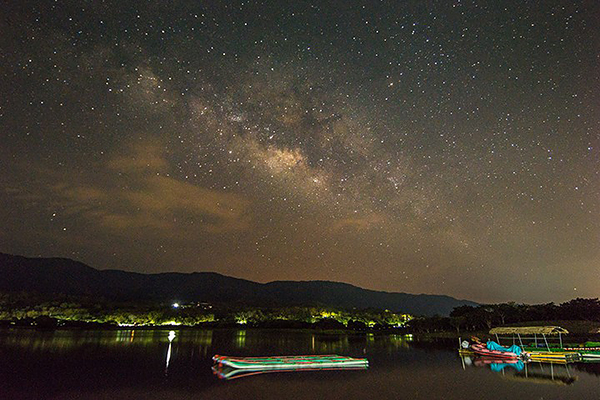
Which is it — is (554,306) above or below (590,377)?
above

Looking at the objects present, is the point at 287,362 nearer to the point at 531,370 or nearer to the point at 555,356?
the point at 531,370

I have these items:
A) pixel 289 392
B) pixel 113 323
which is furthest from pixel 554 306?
pixel 113 323

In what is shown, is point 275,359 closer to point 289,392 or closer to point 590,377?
point 289,392

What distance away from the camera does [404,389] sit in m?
21.8

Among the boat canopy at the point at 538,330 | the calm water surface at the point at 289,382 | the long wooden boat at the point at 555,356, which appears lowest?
the calm water surface at the point at 289,382

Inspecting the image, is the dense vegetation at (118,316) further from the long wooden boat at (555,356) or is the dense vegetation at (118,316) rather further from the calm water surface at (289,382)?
the long wooden boat at (555,356)

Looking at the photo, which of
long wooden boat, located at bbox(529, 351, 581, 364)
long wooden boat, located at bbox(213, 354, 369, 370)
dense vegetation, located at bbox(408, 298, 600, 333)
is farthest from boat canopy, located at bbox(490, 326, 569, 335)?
dense vegetation, located at bbox(408, 298, 600, 333)

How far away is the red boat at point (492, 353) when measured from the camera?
35.5 metres

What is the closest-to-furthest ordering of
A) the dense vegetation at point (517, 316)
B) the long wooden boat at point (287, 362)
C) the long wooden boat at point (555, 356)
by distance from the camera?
1. the long wooden boat at point (287, 362)
2. the long wooden boat at point (555, 356)
3. the dense vegetation at point (517, 316)

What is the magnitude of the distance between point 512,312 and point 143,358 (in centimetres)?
8247

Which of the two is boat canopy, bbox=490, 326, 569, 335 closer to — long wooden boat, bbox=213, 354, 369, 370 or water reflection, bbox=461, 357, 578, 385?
water reflection, bbox=461, 357, 578, 385

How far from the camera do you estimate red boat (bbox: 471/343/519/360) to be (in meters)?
35.5

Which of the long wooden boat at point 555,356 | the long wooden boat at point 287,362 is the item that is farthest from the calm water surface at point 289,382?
the long wooden boat at point 555,356

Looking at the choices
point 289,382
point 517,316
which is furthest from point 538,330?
point 517,316
